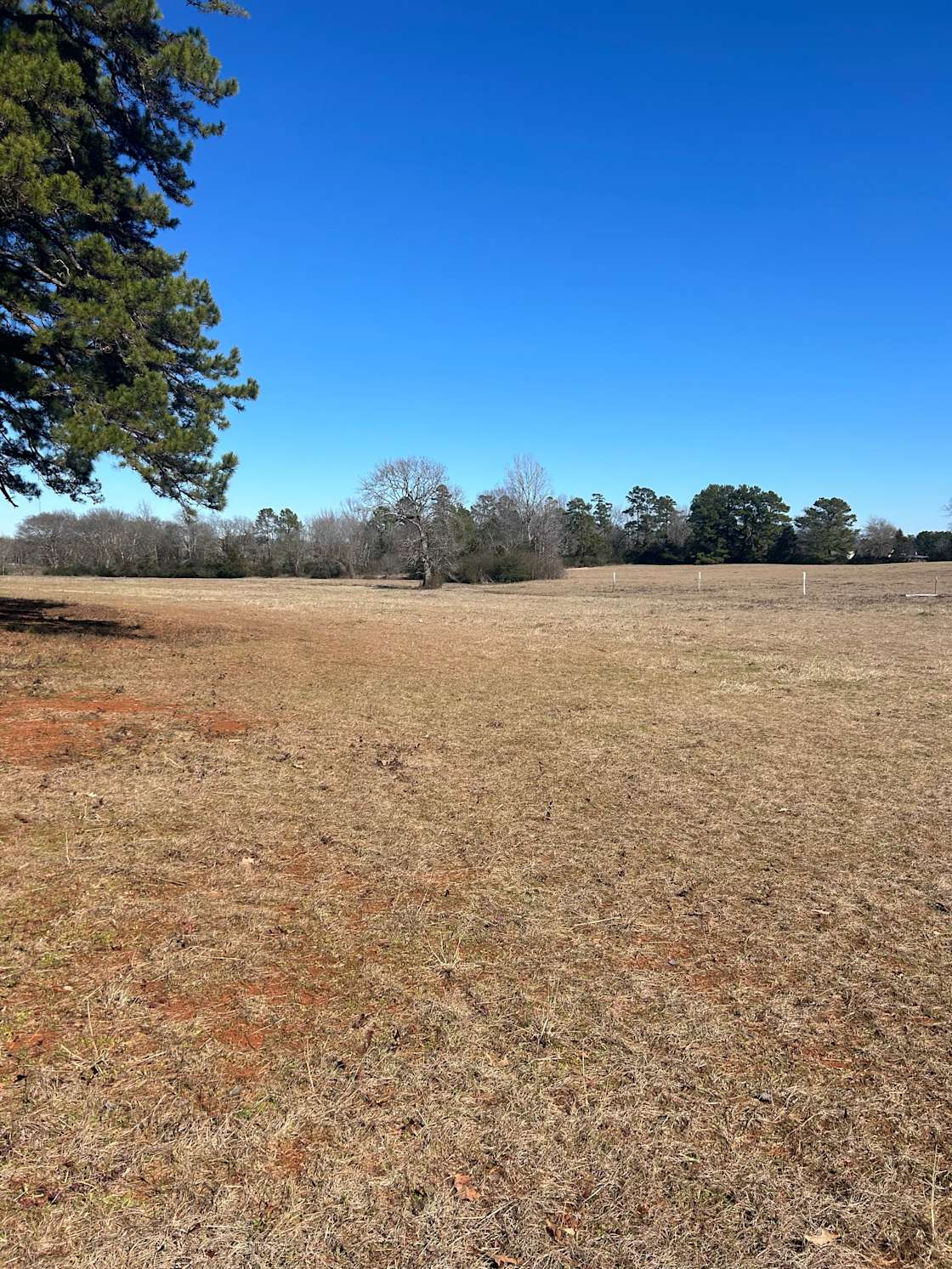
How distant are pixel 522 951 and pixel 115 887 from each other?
89.4 inches

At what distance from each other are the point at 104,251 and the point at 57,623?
7.79m

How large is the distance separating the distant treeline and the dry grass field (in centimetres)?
3691

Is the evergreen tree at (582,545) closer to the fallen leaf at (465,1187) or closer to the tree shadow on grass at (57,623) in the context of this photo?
the tree shadow on grass at (57,623)

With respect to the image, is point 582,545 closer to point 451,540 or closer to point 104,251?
point 451,540

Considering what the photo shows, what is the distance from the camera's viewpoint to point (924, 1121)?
2332 millimetres

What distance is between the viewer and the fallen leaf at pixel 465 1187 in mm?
2035

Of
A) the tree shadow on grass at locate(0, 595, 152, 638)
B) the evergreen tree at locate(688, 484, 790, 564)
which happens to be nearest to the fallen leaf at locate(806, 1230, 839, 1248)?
the tree shadow on grass at locate(0, 595, 152, 638)

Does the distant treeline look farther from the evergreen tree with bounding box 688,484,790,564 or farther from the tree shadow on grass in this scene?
the tree shadow on grass

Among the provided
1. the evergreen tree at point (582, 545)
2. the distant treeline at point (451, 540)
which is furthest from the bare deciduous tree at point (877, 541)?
the evergreen tree at point (582, 545)

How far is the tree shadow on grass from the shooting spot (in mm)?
12445

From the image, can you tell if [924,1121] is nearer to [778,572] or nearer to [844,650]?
[844,650]

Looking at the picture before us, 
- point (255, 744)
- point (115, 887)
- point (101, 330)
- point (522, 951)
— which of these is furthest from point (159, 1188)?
point (101, 330)

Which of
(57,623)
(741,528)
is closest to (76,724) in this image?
(57,623)

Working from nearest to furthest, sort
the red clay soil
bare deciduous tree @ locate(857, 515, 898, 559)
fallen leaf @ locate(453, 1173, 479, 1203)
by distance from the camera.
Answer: fallen leaf @ locate(453, 1173, 479, 1203) → the red clay soil → bare deciduous tree @ locate(857, 515, 898, 559)
